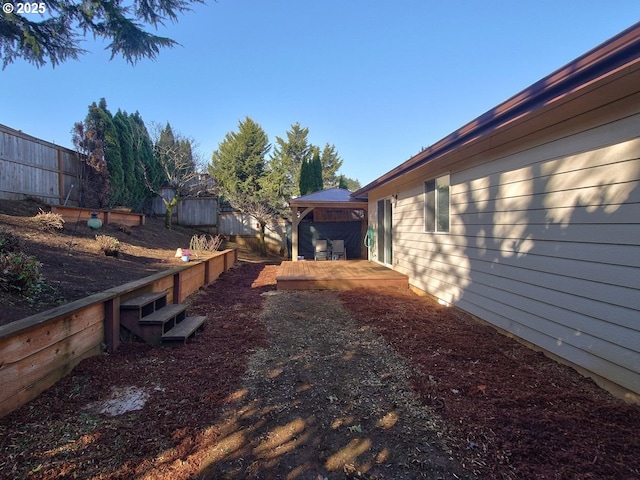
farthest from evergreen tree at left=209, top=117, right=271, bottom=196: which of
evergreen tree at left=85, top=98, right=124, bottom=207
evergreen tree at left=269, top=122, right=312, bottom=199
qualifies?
evergreen tree at left=85, top=98, right=124, bottom=207

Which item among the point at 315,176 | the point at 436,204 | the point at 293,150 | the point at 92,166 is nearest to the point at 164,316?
the point at 436,204

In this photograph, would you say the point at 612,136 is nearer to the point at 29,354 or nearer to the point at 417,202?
the point at 417,202

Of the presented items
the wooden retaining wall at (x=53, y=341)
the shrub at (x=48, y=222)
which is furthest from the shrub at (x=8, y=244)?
the shrub at (x=48, y=222)

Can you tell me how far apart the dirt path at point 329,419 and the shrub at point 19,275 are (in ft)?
6.99

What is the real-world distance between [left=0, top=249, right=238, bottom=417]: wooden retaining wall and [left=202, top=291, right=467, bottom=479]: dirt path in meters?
1.25

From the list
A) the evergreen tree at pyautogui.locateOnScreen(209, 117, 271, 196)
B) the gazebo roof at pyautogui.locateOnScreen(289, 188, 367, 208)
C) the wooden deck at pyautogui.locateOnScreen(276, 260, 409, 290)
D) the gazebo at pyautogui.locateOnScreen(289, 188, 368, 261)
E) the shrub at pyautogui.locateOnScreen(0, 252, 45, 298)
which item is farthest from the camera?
the evergreen tree at pyautogui.locateOnScreen(209, 117, 271, 196)

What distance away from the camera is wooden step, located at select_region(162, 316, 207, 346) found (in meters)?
3.12

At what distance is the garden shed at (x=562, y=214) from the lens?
2217mm

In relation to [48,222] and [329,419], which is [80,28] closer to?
[48,222]

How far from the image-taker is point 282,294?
5.86m

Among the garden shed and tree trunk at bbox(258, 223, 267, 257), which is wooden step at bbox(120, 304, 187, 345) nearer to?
the garden shed

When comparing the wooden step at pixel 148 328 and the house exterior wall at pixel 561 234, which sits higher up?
the house exterior wall at pixel 561 234

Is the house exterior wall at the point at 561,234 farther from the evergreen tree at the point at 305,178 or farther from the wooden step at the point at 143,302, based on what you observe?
the evergreen tree at the point at 305,178

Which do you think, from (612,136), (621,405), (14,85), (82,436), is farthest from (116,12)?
(621,405)
